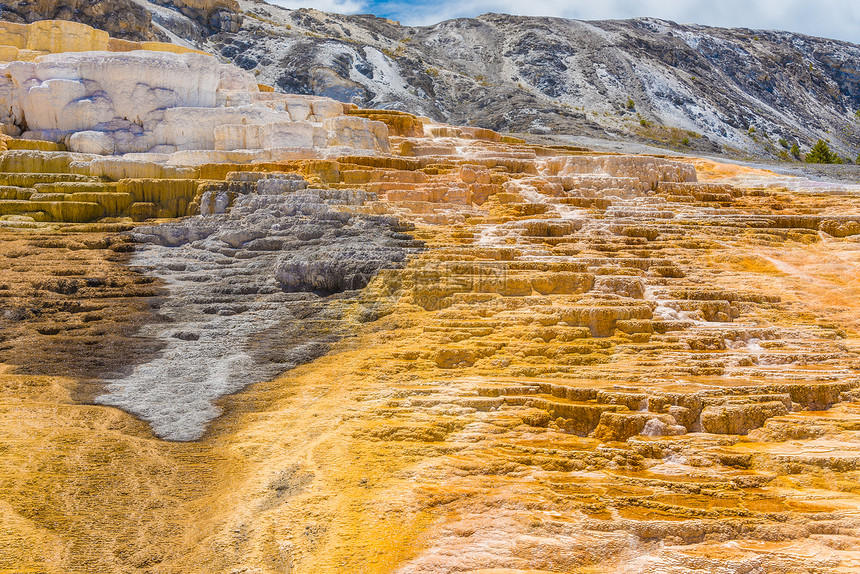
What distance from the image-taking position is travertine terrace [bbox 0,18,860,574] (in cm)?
354

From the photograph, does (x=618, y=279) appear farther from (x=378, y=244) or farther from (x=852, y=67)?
(x=852, y=67)

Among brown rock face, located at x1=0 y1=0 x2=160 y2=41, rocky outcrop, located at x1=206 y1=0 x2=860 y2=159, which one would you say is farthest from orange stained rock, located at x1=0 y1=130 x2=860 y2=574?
rocky outcrop, located at x1=206 y1=0 x2=860 y2=159

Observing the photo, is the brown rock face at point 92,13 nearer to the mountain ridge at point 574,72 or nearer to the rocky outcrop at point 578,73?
the mountain ridge at point 574,72

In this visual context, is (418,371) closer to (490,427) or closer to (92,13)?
(490,427)

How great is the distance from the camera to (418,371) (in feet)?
18.7

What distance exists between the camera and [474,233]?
360 inches

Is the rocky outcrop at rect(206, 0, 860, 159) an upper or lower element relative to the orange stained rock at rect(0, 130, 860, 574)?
upper

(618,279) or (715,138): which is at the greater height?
(715,138)

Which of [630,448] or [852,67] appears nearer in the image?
[630,448]

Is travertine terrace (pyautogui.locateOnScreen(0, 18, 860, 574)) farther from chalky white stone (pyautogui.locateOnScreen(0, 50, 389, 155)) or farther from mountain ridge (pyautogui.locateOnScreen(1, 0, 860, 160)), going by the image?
mountain ridge (pyautogui.locateOnScreen(1, 0, 860, 160))

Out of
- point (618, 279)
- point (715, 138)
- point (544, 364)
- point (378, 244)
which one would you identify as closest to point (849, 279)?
point (618, 279)

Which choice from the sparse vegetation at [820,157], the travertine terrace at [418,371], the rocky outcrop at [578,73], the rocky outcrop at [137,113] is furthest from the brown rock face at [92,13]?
the sparse vegetation at [820,157]

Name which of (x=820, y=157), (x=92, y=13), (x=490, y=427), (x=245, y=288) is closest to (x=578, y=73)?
(x=820, y=157)

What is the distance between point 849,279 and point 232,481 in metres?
A: 7.60
